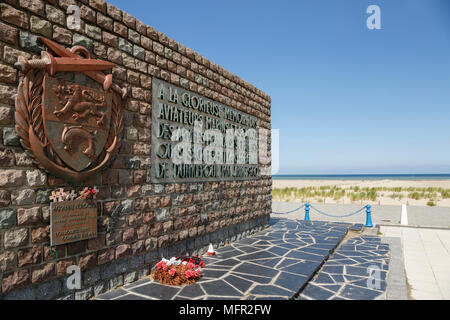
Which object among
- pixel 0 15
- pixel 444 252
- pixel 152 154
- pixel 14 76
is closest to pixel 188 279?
pixel 152 154

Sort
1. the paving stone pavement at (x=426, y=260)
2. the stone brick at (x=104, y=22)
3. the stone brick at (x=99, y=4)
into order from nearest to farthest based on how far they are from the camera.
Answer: the stone brick at (x=99, y=4) < the stone brick at (x=104, y=22) < the paving stone pavement at (x=426, y=260)

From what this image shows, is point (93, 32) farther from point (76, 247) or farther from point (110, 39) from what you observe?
point (76, 247)

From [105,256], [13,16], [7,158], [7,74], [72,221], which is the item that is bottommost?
[105,256]

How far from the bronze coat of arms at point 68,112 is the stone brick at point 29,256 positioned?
0.99 meters

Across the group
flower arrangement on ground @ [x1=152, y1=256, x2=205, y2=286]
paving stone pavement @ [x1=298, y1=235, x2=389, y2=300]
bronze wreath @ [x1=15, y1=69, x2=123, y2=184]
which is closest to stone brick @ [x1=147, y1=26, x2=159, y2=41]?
bronze wreath @ [x1=15, y1=69, x2=123, y2=184]

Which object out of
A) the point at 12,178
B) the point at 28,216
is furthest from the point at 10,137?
the point at 28,216

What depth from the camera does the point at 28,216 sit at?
3752 millimetres

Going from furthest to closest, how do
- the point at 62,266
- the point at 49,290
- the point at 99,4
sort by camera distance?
1. the point at 99,4
2. the point at 62,266
3. the point at 49,290

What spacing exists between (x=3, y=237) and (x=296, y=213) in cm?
1423

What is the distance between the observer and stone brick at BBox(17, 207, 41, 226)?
12.0 feet

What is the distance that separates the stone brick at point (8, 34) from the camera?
11.6ft

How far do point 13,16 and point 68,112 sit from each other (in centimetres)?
125

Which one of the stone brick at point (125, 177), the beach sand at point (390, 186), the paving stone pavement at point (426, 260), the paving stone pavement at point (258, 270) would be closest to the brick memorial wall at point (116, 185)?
the stone brick at point (125, 177)

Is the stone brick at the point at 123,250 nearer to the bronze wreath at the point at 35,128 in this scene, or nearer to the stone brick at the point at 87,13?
the bronze wreath at the point at 35,128
